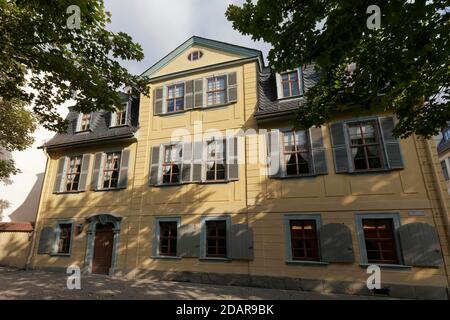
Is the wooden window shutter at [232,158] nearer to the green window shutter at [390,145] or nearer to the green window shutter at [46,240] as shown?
the green window shutter at [390,145]

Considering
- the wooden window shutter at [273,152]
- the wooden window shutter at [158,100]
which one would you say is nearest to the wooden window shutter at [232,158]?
the wooden window shutter at [273,152]

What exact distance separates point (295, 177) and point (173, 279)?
617 cm

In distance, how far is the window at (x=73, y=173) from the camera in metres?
13.0

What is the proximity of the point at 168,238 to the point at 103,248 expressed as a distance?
11.0ft

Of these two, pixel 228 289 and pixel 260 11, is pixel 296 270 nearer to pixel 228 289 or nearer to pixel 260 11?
pixel 228 289

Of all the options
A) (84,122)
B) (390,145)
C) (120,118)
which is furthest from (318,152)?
(84,122)

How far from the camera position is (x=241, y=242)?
30.5 ft

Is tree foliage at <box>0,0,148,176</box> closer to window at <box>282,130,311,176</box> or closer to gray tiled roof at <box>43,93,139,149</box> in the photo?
gray tiled roof at <box>43,93,139,149</box>

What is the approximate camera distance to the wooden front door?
11.1 metres

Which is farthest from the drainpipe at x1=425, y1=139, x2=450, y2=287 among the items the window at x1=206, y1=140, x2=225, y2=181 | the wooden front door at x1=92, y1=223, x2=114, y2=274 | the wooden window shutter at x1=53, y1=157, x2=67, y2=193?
the wooden window shutter at x1=53, y1=157, x2=67, y2=193

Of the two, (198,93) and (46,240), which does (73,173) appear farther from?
(198,93)

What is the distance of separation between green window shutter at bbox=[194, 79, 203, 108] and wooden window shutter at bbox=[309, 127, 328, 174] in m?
5.18

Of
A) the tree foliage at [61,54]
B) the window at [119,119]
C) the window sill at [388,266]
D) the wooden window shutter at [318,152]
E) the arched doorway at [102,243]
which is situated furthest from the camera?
the window at [119,119]

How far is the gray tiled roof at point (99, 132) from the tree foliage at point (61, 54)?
4.61 metres
